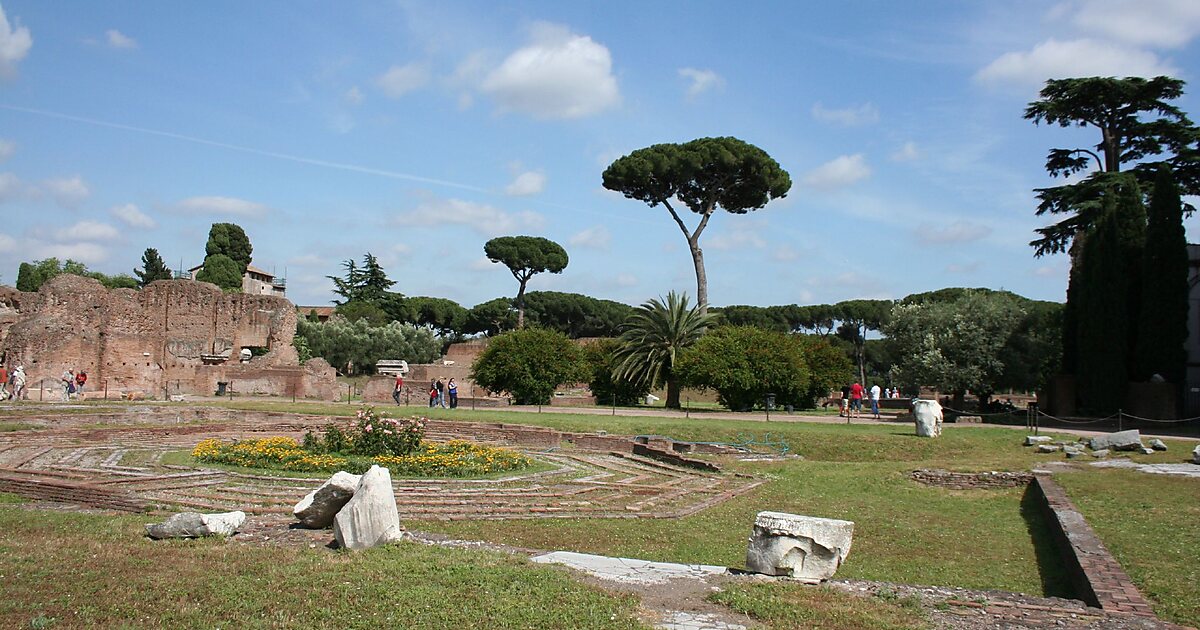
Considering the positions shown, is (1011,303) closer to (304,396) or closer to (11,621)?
Result: (304,396)

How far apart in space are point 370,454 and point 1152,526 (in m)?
11.0

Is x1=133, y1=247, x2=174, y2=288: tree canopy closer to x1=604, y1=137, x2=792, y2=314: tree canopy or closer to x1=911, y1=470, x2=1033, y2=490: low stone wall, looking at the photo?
x1=604, y1=137, x2=792, y2=314: tree canopy

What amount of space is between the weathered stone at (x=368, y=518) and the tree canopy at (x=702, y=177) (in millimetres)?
35320

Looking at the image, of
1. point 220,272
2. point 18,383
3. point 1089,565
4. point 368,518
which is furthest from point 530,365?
point 220,272

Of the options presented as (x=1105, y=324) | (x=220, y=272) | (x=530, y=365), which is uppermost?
(x=220, y=272)

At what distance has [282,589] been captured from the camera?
19.5ft

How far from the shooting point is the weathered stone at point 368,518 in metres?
7.36

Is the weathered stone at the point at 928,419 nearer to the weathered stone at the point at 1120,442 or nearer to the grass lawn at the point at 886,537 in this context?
the grass lawn at the point at 886,537

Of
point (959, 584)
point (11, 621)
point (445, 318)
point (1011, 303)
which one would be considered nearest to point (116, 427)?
point (11, 621)

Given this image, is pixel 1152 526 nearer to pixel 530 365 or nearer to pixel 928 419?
pixel 928 419

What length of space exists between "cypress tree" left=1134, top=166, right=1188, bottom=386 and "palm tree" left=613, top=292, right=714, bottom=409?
44.4ft

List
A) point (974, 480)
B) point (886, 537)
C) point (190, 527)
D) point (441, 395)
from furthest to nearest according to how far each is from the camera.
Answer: point (441, 395) < point (974, 480) < point (886, 537) < point (190, 527)

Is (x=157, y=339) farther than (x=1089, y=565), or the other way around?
(x=157, y=339)

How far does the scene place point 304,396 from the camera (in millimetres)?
36156
